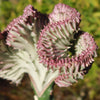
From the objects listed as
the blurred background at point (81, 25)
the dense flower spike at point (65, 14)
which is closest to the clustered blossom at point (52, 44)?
the dense flower spike at point (65, 14)

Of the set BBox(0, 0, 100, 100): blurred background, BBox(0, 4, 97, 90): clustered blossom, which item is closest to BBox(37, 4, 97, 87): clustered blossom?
BBox(0, 4, 97, 90): clustered blossom

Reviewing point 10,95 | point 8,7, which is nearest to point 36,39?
point 8,7

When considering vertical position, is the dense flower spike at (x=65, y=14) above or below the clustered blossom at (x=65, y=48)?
above

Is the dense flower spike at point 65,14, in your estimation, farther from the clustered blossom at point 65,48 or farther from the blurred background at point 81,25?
the blurred background at point 81,25

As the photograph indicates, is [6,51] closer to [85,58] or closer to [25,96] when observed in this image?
[85,58]

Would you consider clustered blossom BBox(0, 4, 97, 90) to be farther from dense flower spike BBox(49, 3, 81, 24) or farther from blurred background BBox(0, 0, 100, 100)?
blurred background BBox(0, 0, 100, 100)
